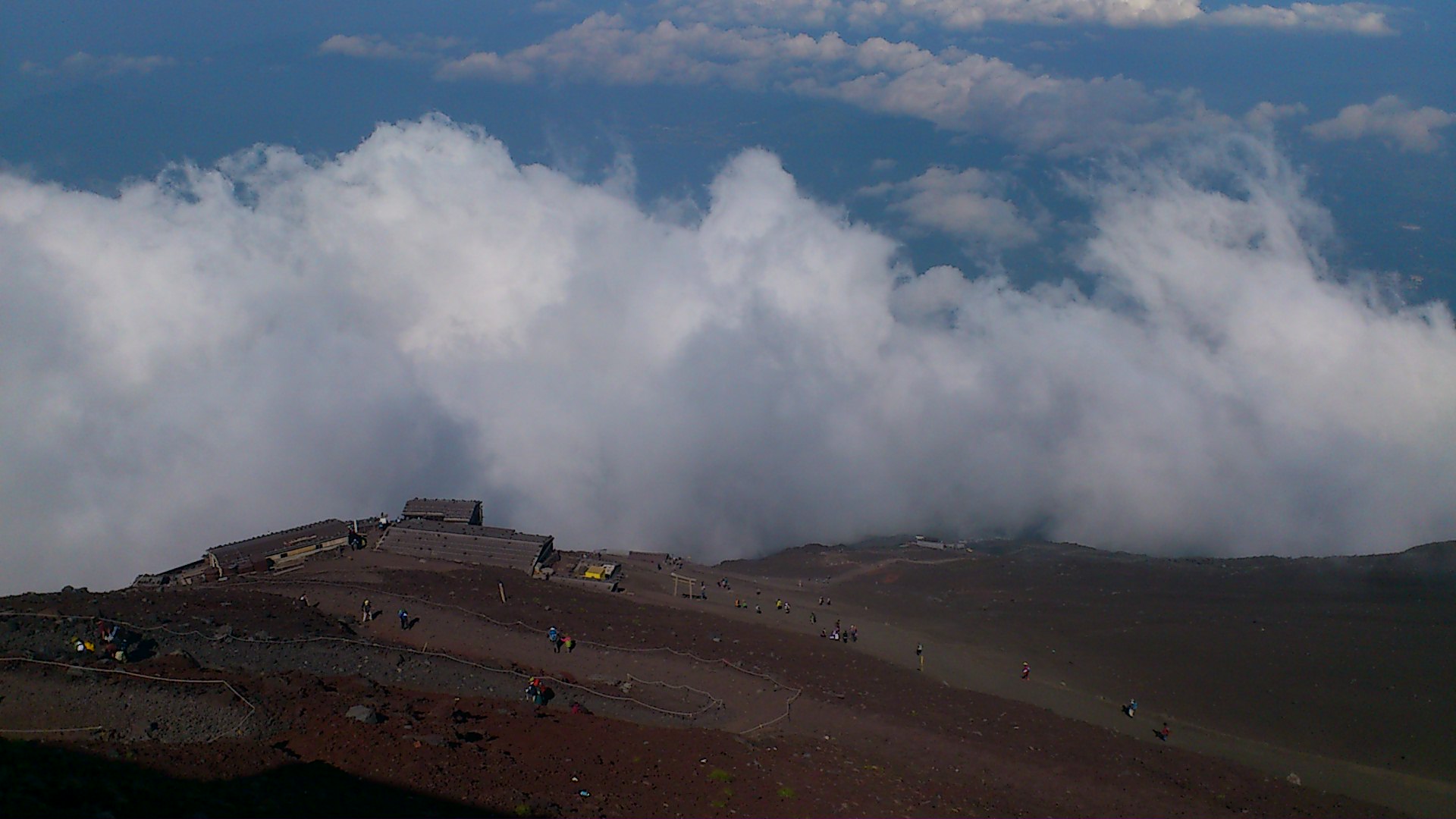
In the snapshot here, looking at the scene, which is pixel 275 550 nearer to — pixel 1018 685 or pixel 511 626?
pixel 511 626

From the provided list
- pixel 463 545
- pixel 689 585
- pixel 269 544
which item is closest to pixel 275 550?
pixel 269 544

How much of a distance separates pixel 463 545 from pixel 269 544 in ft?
33.2

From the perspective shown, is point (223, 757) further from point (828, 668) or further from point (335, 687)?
point (828, 668)

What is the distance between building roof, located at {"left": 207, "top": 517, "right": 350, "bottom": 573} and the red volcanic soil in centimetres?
298

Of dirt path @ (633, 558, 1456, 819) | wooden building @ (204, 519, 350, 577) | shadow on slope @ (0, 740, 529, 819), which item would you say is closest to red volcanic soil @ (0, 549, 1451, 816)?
shadow on slope @ (0, 740, 529, 819)

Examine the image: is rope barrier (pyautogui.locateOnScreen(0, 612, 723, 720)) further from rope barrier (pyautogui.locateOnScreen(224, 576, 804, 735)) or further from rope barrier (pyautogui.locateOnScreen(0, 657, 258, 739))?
rope barrier (pyautogui.locateOnScreen(0, 657, 258, 739))

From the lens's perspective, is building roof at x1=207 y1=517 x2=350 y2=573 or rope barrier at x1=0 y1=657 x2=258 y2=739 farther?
building roof at x1=207 y1=517 x2=350 y2=573

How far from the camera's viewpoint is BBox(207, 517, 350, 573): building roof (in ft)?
157

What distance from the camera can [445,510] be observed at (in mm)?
60688

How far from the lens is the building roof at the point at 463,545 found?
52.7 m

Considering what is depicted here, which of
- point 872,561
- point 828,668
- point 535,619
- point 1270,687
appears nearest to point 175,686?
point 535,619

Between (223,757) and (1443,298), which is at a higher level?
(1443,298)

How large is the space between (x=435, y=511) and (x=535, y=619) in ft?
70.5

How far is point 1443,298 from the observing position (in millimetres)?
180250
